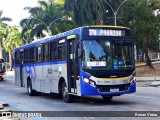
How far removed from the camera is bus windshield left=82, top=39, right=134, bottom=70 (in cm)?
1458

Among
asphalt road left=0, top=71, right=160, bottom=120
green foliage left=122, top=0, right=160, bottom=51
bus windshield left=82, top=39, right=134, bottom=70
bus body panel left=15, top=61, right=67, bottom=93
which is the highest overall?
green foliage left=122, top=0, right=160, bottom=51

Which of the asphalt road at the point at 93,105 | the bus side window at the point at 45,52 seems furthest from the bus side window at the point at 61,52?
the asphalt road at the point at 93,105

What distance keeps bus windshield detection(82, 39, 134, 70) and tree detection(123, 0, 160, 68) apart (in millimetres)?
31426

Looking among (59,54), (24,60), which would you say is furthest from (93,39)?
(24,60)

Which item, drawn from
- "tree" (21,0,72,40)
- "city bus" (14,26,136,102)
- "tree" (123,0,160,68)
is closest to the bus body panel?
"city bus" (14,26,136,102)

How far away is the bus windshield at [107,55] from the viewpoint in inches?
574

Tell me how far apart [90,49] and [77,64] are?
0.86 metres

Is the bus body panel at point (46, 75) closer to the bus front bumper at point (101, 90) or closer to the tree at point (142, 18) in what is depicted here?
the bus front bumper at point (101, 90)

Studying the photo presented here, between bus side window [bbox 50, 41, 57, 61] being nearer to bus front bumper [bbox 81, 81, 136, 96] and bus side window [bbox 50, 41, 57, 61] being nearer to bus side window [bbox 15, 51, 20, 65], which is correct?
bus front bumper [bbox 81, 81, 136, 96]

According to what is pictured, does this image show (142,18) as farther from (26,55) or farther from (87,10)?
(26,55)

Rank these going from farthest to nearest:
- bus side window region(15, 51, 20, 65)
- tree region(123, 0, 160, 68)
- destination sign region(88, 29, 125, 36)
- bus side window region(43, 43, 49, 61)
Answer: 1. tree region(123, 0, 160, 68)
2. bus side window region(15, 51, 20, 65)
3. bus side window region(43, 43, 49, 61)
4. destination sign region(88, 29, 125, 36)

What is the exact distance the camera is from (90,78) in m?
14.5

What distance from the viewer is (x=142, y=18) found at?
4691cm

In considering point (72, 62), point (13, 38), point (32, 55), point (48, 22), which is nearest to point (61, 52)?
point (72, 62)
